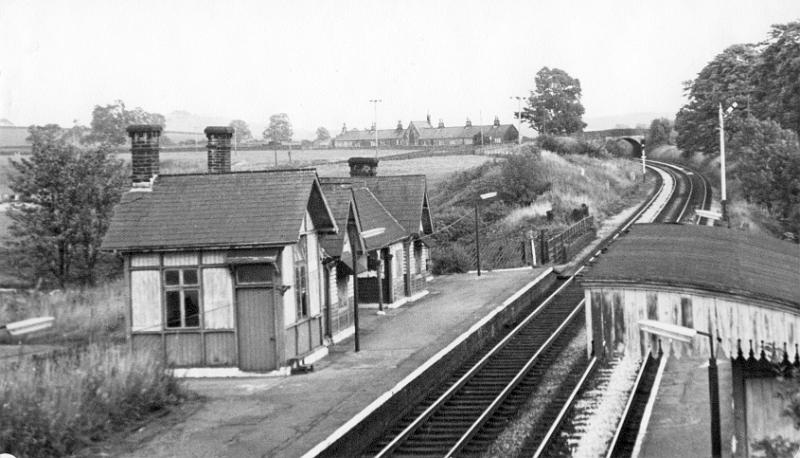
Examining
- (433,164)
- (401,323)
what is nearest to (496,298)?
(401,323)

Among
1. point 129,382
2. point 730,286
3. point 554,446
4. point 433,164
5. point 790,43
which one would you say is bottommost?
point 554,446

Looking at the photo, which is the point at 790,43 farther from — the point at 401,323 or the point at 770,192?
the point at 401,323

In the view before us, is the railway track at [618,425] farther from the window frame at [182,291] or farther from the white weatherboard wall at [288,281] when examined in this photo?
the window frame at [182,291]

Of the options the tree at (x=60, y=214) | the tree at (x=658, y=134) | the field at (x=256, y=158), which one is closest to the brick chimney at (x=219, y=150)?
the tree at (x=60, y=214)

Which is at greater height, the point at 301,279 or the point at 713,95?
the point at 713,95

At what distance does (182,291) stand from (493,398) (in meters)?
6.92

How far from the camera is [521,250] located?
40969mm

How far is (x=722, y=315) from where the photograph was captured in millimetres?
12523

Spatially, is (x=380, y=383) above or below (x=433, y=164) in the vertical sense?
below

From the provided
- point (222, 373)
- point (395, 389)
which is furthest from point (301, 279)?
point (395, 389)

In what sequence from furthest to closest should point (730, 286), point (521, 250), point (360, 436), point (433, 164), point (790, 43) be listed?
1. point (433, 164)
2. point (790, 43)
3. point (521, 250)
4. point (360, 436)
5. point (730, 286)

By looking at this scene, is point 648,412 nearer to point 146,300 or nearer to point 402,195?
point 146,300

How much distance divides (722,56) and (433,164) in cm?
2663

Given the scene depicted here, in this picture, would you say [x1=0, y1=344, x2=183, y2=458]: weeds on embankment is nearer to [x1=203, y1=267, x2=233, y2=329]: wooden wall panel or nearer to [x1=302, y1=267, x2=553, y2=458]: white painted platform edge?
[x1=203, y1=267, x2=233, y2=329]: wooden wall panel
